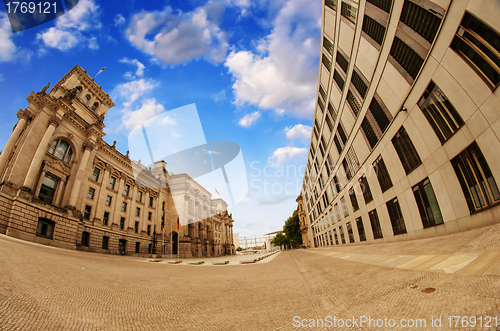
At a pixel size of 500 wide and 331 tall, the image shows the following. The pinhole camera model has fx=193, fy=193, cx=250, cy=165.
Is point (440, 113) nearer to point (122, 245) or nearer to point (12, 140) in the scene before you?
point (12, 140)

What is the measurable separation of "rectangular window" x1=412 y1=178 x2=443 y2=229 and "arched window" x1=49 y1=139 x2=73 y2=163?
1401 inches

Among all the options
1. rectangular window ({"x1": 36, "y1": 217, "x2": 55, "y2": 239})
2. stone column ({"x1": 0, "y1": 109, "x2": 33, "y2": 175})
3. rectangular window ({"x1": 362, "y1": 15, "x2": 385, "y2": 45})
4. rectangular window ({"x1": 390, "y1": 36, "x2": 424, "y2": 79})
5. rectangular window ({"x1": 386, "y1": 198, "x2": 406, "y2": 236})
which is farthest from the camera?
stone column ({"x1": 0, "y1": 109, "x2": 33, "y2": 175})

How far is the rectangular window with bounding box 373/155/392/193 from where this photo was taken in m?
12.3

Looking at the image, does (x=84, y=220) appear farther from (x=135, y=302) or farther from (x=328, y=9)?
(x=328, y=9)

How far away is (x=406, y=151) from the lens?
10133 mm

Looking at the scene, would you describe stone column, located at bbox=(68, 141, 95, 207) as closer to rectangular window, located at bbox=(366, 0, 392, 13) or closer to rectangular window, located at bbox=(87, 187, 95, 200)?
rectangular window, located at bbox=(87, 187, 95, 200)

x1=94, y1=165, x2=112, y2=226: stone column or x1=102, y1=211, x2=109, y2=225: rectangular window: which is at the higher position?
x1=94, y1=165, x2=112, y2=226: stone column

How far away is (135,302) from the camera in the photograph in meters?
3.33

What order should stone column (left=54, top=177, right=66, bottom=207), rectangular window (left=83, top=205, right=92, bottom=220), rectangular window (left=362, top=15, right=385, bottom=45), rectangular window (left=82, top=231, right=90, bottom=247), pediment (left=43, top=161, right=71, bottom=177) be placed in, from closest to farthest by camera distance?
1. rectangular window (left=362, top=15, right=385, bottom=45)
2. pediment (left=43, top=161, right=71, bottom=177)
3. stone column (left=54, top=177, right=66, bottom=207)
4. rectangular window (left=82, top=231, right=90, bottom=247)
5. rectangular window (left=83, top=205, right=92, bottom=220)

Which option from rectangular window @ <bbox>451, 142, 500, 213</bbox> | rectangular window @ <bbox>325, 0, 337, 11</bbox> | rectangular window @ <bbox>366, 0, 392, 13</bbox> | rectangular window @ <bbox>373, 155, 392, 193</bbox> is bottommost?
rectangular window @ <bbox>451, 142, 500, 213</bbox>

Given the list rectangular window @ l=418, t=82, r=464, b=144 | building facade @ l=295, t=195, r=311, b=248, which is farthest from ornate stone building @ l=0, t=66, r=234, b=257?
rectangular window @ l=418, t=82, r=464, b=144

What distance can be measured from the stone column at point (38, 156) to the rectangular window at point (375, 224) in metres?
32.2

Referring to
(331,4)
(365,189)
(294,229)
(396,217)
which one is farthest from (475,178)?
(294,229)

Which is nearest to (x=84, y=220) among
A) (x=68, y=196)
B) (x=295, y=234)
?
(x=68, y=196)
